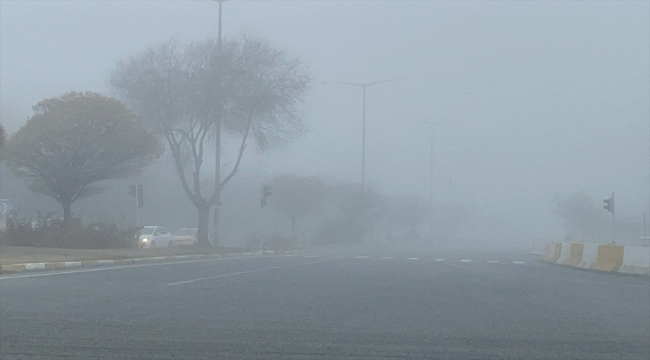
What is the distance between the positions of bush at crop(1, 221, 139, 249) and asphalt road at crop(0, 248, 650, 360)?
13.2 m

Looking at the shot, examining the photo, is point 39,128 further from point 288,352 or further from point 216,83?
point 288,352

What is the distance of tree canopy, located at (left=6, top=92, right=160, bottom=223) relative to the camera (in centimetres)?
3005

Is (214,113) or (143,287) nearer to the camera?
(143,287)

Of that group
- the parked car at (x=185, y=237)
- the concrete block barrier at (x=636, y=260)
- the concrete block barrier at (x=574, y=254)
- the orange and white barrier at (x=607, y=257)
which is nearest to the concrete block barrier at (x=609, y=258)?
the orange and white barrier at (x=607, y=257)

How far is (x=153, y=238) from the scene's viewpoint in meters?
37.5

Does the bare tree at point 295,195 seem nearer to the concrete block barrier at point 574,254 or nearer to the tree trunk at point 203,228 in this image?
the tree trunk at point 203,228

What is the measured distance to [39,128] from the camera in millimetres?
30031

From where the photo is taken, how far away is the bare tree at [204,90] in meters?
36.4

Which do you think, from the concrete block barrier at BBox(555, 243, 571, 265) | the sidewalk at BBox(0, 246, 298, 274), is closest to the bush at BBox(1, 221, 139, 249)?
the sidewalk at BBox(0, 246, 298, 274)

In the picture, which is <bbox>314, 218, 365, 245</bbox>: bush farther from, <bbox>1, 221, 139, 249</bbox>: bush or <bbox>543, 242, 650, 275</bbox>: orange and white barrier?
<bbox>543, 242, 650, 275</bbox>: orange and white barrier

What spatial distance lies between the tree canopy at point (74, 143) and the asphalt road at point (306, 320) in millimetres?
15802

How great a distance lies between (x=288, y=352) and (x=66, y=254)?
62.2 ft

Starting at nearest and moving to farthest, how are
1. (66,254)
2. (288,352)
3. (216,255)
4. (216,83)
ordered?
(288,352)
(66,254)
(216,255)
(216,83)

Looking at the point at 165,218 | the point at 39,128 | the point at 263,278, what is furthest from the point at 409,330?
the point at 165,218
